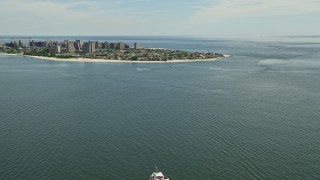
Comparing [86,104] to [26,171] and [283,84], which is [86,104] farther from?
[283,84]

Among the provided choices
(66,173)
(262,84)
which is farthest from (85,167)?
(262,84)

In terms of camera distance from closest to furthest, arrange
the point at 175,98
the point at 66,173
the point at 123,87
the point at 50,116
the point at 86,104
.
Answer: the point at 66,173 < the point at 50,116 < the point at 86,104 < the point at 175,98 < the point at 123,87

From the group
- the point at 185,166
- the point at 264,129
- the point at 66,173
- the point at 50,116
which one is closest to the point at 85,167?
the point at 66,173

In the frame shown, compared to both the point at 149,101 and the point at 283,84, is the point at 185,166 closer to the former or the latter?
the point at 149,101

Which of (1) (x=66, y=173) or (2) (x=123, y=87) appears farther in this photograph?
(2) (x=123, y=87)

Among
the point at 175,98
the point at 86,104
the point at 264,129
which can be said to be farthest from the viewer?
the point at 175,98

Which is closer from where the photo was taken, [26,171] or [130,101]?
[26,171]
